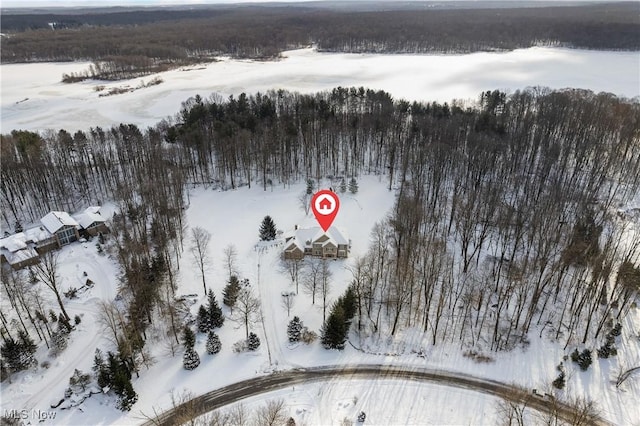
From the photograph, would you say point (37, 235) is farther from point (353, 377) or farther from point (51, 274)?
point (353, 377)

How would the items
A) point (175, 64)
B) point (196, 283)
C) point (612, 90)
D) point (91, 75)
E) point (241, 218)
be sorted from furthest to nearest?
point (175, 64) < point (91, 75) < point (612, 90) < point (241, 218) < point (196, 283)

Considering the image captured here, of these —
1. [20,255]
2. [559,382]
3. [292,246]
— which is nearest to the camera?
[559,382]

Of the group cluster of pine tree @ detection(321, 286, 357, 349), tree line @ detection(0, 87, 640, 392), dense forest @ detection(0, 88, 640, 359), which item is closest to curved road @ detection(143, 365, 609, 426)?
cluster of pine tree @ detection(321, 286, 357, 349)

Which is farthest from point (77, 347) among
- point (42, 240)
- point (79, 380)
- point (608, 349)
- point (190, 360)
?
point (608, 349)

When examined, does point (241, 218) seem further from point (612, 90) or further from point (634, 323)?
point (612, 90)

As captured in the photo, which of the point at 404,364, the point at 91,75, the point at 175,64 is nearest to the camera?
the point at 404,364

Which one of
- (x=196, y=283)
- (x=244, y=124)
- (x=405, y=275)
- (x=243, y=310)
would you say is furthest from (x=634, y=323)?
(x=244, y=124)
